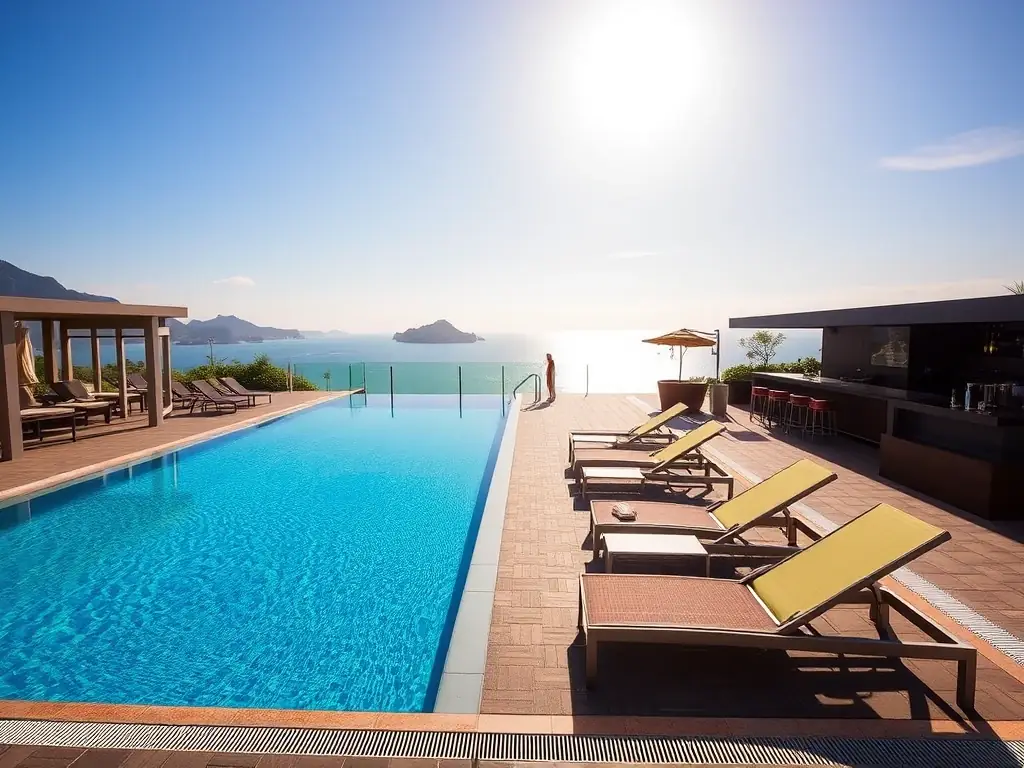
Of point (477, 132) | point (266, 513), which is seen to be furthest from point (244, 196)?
point (266, 513)

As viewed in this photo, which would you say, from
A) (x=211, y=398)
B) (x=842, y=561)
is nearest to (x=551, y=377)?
(x=211, y=398)

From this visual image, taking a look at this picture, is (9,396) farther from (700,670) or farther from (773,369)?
(773,369)

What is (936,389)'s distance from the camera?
9.58 meters

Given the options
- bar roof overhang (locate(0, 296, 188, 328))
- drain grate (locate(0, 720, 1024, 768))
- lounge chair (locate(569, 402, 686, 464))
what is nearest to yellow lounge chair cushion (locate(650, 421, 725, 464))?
lounge chair (locate(569, 402, 686, 464))

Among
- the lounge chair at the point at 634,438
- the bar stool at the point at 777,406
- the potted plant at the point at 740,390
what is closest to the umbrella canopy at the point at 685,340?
the potted plant at the point at 740,390

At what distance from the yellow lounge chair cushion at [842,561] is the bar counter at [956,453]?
3601 millimetres

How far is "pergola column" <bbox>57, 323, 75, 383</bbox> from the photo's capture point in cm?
1459

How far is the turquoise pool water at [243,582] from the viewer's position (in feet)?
11.9

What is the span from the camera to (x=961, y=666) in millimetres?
2865

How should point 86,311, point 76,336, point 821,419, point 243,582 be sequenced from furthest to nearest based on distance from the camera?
point 76,336 → point 86,311 → point 821,419 → point 243,582

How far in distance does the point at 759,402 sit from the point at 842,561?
35.2 feet

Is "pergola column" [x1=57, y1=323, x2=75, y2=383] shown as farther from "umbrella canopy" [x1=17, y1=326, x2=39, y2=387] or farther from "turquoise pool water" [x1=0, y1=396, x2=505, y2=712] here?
"turquoise pool water" [x1=0, y1=396, x2=505, y2=712]

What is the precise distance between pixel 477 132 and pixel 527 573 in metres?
13.5

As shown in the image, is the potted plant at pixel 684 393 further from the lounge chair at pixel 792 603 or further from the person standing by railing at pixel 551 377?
the lounge chair at pixel 792 603
